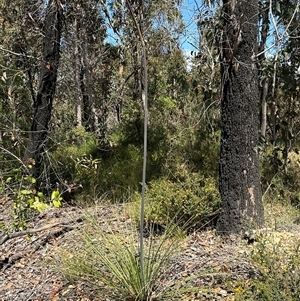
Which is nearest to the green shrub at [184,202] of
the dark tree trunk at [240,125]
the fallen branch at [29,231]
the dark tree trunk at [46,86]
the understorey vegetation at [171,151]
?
the understorey vegetation at [171,151]

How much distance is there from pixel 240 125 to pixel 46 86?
3.06m

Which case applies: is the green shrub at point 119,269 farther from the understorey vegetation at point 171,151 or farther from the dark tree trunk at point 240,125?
the dark tree trunk at point 240,125

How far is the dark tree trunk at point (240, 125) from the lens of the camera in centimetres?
403

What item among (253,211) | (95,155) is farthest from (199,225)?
(95,155)

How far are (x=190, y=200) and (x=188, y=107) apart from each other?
5292mm

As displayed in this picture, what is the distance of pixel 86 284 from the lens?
3.21 meters

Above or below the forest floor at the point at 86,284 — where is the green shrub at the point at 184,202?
above

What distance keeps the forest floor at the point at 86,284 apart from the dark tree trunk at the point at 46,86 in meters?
1.15

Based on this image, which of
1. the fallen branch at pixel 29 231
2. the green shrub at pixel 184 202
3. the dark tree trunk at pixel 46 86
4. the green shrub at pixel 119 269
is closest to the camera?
the green shrub at pixel 119 269

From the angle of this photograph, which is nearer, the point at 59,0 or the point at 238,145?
the point at 238,145

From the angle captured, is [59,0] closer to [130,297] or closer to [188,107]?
[130,297]

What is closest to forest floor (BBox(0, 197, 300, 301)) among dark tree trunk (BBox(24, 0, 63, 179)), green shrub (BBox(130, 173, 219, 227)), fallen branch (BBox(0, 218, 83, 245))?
fallen branch (BBox(0, 218, 83, 245))

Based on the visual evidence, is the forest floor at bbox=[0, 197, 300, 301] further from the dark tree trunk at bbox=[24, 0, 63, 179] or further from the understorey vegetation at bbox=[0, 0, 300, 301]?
the dark tree trunk at bbox=[24, 0, 63, 179]

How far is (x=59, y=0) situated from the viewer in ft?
16.8
